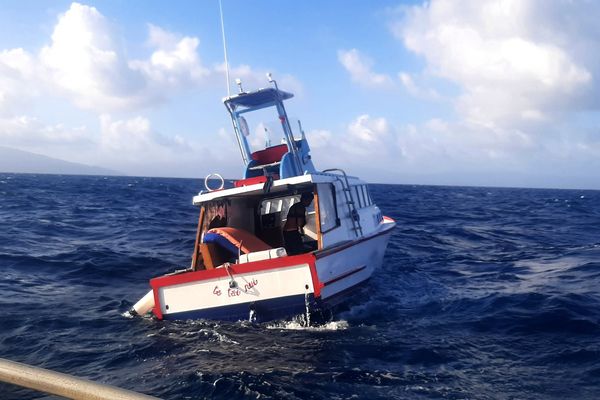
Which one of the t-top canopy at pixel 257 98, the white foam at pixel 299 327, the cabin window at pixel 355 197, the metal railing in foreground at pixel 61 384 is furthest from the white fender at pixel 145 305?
the metal railing in foreground at pixel 61 384

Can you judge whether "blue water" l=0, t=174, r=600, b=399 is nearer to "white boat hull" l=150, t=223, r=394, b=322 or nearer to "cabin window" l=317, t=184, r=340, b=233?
"white boat hull" l=150, t=223, r=394, b=322

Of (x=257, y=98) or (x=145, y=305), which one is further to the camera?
(x=257, y=98)

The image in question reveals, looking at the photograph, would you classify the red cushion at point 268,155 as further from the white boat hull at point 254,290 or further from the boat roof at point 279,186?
the white boat hull at point 254,290

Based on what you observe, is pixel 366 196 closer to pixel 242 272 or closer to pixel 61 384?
pixel 242 272

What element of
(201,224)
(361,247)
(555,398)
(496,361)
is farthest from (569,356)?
(201,224)

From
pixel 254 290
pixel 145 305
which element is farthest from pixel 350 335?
pixel 145 305

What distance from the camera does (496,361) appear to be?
24.8 ft

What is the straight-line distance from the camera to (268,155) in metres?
14.4

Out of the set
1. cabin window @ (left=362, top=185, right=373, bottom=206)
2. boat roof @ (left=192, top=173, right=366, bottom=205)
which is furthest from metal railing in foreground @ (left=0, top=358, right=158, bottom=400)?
cabin window @ (left=362, top=185, right=373, bottom=206)

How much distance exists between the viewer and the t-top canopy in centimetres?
1342

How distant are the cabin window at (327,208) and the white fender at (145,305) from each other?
3.72 m

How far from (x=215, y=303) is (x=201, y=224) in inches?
105

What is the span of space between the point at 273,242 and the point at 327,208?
8.00ft

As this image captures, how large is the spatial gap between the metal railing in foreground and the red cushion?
1202cm
